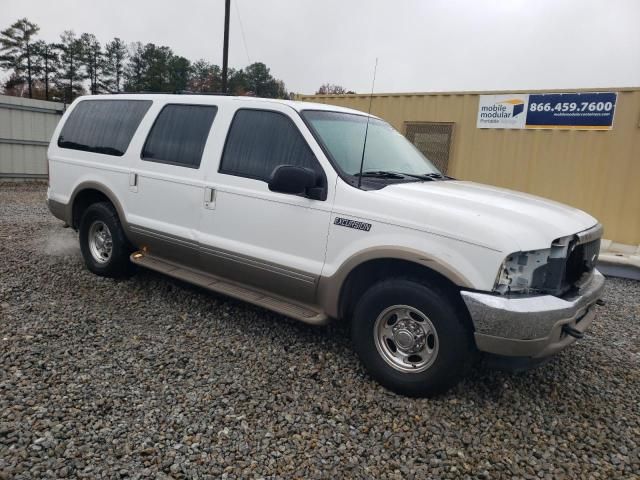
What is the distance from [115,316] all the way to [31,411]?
1.61 meters

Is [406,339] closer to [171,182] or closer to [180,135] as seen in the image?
[171,182]

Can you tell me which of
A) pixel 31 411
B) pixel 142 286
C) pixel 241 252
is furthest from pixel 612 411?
pixel 142 286

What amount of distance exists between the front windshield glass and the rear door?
1095 mm

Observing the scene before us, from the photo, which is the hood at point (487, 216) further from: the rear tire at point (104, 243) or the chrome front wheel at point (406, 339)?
the rear tire at point (104, 243)

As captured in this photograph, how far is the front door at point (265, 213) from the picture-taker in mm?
3783

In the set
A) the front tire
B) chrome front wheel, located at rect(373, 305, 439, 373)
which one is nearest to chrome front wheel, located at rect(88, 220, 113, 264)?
the front tire

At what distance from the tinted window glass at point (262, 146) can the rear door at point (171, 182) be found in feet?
1.02

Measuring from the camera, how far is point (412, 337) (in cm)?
337

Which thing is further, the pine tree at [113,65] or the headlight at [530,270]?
the pine tree at [113,65]

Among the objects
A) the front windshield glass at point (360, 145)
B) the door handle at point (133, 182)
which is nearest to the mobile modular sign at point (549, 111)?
the front windshield glass at point (360, 145)

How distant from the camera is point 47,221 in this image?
8922mm

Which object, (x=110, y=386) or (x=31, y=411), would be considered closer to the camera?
(x=31, y=411)

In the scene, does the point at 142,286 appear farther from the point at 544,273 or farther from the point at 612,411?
the point at 612,411

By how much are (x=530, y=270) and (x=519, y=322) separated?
1.12ft
